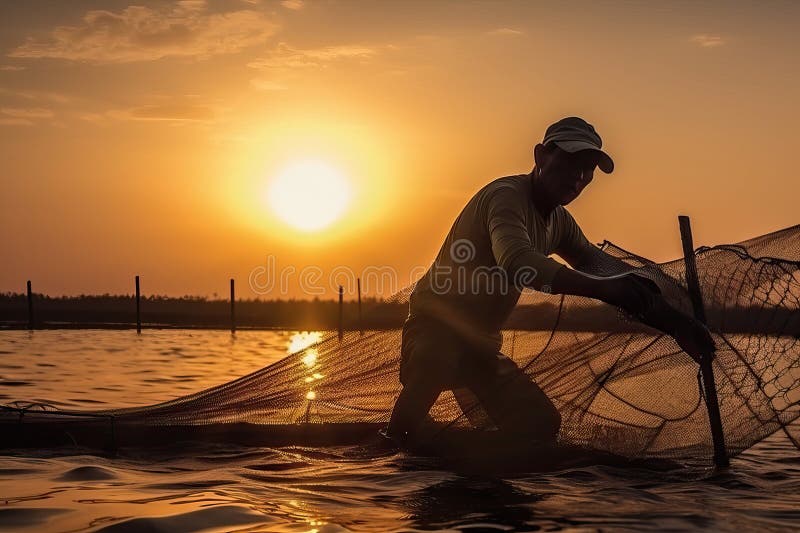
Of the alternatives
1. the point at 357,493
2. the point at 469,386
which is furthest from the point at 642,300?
the point at 357,493

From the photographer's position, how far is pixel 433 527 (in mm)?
3785

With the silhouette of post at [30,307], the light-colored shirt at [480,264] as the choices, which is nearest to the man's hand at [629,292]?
the light-colored shirt at [480,264]

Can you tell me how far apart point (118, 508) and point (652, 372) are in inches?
112

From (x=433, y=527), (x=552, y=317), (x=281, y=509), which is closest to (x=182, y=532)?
(x=281, y=509)

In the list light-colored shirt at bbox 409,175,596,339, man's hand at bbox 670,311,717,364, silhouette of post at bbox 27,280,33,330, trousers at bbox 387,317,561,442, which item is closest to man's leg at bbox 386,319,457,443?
trousers at bbox 387,317,561,442

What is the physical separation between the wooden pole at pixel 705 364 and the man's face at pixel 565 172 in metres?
0.72

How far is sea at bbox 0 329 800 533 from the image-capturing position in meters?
3.83

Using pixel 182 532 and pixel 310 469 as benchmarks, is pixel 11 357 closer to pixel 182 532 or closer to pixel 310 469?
pixel 310 469

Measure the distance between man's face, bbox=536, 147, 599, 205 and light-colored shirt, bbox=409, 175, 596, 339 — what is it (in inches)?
5.4

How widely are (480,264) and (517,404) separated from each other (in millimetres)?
789

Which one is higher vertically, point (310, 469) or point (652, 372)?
point (652, 372)

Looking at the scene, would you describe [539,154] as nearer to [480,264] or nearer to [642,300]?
[480,264]

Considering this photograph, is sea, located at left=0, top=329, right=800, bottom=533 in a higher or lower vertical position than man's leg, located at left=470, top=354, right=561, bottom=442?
lower

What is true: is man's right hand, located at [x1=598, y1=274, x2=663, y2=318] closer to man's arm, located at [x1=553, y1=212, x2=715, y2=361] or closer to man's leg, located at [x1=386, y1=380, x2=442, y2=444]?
man's arm, located at [x1=553, y1=212, x2=715, y2=361]
